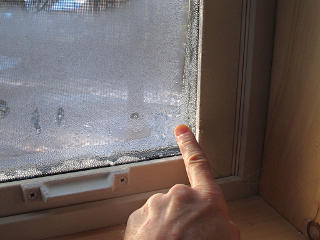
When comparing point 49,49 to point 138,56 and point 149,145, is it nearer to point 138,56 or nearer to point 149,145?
point 138,56

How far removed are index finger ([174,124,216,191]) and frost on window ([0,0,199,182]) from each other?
0.11 meters

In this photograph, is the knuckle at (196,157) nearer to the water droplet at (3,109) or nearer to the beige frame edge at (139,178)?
A: the beige frame edge at (139,178)

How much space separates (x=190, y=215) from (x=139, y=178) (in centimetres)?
23

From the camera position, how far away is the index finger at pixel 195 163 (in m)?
0.62

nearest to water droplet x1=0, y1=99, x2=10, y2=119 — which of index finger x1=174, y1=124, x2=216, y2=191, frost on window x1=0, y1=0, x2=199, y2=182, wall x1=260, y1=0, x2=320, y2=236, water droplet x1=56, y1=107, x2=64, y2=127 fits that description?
frost on window x1=0, y1=0, x2=199, y2=182

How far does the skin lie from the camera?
21.2 inches

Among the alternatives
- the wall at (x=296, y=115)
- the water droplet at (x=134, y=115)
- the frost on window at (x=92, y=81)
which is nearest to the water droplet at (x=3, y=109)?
the frost on window at (x=92, y=81)

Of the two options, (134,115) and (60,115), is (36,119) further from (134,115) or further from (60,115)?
(134,115)

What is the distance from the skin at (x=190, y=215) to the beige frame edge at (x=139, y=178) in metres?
0.13

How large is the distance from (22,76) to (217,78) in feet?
1.49

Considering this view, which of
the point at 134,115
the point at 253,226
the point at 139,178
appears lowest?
the point at 253,226

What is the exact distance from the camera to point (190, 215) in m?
0.56

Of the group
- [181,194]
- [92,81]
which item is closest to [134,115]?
[92,81]

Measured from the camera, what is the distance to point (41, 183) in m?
0.68
